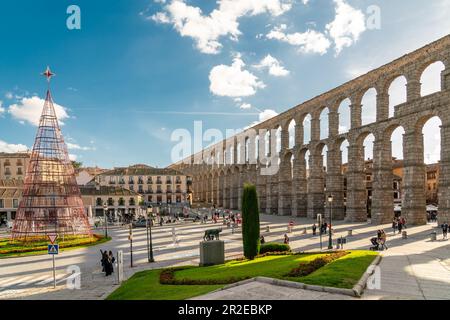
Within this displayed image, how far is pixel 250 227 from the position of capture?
67.6 ft

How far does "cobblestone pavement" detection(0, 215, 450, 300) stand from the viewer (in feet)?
39.7

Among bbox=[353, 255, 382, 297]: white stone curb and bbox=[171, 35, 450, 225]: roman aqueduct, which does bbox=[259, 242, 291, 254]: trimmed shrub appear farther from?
bbox=[171, 35, 450, 225]: roman aqueduct

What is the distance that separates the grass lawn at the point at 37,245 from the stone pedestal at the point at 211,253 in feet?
55.2

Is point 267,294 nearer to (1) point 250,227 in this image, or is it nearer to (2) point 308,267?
(2) point 308,267

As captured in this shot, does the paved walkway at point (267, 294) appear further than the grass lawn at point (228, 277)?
No

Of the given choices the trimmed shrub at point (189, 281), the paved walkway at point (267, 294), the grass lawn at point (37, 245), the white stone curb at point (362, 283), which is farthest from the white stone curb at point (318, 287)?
the grass lawn at point (37, 245)

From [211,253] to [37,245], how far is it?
68.3 feet

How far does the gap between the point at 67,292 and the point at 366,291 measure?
13.4 meters

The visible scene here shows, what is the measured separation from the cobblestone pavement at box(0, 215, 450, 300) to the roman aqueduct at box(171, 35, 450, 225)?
9960 millimetres

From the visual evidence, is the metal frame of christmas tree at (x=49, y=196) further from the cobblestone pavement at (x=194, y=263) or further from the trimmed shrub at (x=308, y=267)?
the trimmed shrub at (x=308, y=267)

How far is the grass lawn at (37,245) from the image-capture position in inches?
1137

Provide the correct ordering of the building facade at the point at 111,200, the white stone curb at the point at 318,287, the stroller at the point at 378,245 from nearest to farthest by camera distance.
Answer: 1. the white stone curb at the point at 318,287
2. the stroller at the point at 378,245
3. the building facade at the point at 111,200

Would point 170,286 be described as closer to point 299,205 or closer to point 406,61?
point 406,61

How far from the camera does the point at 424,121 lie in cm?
4062
